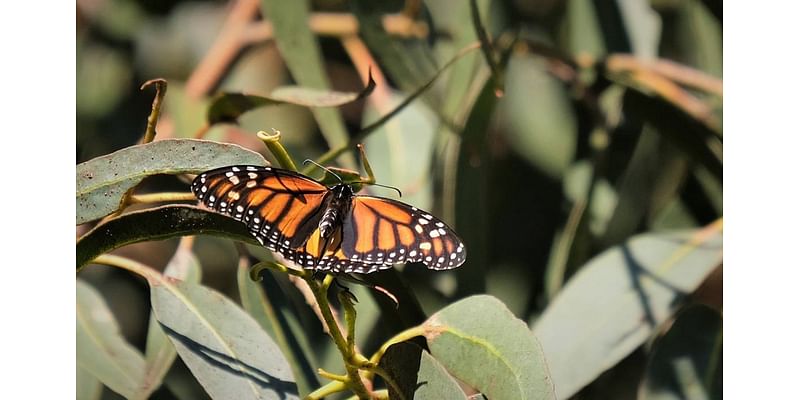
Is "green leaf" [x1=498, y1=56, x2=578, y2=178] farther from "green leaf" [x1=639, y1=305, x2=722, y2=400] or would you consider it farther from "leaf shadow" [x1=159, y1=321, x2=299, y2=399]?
"leaf shadow" [x1=159, y1=321, x2=299, y2=399]

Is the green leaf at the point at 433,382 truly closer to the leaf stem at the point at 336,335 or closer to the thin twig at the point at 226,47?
the leaf stem at the point at 336,335

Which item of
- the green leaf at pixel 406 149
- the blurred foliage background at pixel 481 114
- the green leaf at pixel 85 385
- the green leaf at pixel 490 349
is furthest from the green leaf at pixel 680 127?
the green leaf at pixel 85 385

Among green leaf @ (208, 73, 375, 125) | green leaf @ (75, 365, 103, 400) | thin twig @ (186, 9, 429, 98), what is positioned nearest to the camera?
green leaf @ (208, 73, 375, 125)

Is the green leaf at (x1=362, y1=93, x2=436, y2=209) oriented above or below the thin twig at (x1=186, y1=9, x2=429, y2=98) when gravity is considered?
below

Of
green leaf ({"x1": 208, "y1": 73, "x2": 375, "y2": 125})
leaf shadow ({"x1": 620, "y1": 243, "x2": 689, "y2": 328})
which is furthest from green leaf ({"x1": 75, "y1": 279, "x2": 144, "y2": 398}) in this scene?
leaf shadow ({"x1": 620, "y1": 243, "x2": 689, "y2": 328})

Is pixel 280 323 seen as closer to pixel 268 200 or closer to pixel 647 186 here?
pixel 268 200

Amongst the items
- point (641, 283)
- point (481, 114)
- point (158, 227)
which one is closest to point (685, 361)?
point (641, 283)

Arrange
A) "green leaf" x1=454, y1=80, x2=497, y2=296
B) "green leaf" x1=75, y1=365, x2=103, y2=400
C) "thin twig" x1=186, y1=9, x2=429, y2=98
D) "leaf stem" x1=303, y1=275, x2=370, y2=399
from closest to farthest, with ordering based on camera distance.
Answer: "leaf stem" x1=303, y1=275, x2=370, y2=399, "green leaf" x1=75, y1=365, x2=103, y2=400, "green leaf" x1=454, y1=80, x2=497, y2=296, "thin twig" x1=186, y1=9, x2=429, y2=98
